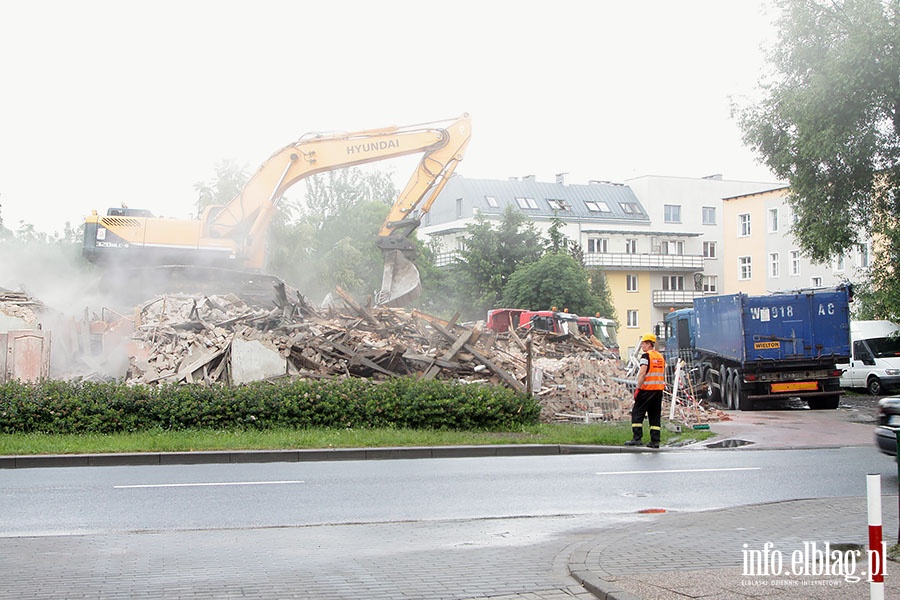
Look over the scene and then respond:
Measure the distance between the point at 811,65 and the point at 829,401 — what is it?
8.86 meters

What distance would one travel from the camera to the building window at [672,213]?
287ft

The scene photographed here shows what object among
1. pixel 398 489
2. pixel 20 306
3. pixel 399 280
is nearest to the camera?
pixel 398 489

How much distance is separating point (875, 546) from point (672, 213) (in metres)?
85.0

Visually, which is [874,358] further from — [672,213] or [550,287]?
[672,213]

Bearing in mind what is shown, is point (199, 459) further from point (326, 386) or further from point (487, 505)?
point (487, 505)

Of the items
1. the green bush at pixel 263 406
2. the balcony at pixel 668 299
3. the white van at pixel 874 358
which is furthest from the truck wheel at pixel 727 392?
the balcony at pixel 668 299

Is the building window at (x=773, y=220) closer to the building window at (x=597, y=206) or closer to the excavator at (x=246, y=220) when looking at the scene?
the building window at (x=597, y=206)

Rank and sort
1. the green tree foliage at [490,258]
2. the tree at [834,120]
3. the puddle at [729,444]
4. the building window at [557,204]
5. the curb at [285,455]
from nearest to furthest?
the curb at [285,455]
the puddle at [729,444]
the tree at [834,120]
the green tree foliage at [490,258]
the building window at [557,204]

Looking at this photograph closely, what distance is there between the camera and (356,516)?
963 cm

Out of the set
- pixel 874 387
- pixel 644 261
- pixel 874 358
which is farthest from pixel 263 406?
pixel 644 261

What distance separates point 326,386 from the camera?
17.4 meters

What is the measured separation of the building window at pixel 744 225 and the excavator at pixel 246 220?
47206 mm

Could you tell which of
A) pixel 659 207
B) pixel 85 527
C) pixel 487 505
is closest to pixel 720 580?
pixel 487 505

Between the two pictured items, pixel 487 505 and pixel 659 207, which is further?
pixel 659 207
